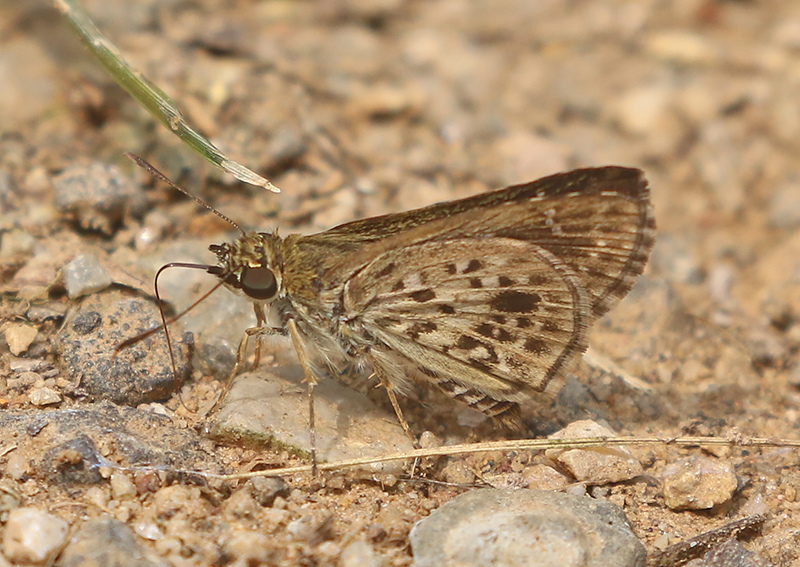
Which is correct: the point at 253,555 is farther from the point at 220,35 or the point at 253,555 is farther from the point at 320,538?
the point at 220,35

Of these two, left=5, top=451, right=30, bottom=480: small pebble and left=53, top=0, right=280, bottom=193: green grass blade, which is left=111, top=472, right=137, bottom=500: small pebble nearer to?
left=5, top=451, right=30, bottom=480: small pebble

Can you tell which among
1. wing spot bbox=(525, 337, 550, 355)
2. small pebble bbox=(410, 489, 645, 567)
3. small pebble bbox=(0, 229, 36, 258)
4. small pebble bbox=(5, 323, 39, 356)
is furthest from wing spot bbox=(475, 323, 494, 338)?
small pebble bbox=(0, 229, 36, 258)

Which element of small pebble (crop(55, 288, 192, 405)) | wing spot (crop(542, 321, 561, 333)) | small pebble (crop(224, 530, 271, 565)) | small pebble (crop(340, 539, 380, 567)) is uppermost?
wing spot (crop(542, 321, 561, 333))

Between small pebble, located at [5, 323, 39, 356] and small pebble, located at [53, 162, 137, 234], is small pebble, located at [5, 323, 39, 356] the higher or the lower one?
the lower one

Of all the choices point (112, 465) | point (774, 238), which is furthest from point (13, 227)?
point (774, 238)

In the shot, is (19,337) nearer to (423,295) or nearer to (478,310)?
(423,295)

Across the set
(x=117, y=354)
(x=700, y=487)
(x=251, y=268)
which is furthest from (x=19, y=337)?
(x=700, y=487)

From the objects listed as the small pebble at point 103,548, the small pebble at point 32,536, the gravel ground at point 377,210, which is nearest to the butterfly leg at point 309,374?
the gravel ground at point 377,210
